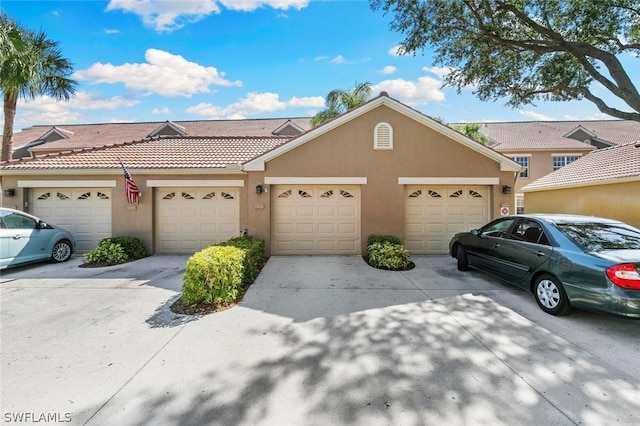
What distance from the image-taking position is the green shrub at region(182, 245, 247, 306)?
16.3 ft

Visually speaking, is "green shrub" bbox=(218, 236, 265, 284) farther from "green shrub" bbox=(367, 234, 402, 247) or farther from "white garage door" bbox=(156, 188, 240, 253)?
"green shrub" bbox=(367, 234, 402, 247)

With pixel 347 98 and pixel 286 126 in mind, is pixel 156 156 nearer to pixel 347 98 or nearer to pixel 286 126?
pixel 347 98

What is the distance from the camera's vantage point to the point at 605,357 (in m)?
3.45

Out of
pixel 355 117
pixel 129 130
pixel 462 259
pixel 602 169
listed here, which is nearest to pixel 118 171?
pixel 355 117

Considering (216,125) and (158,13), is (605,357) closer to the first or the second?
(158,13)

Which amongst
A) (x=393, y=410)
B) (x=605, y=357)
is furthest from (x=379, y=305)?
(x=605, y=357)

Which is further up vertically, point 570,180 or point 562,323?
point 570,180

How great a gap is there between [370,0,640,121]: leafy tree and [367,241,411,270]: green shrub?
7.05 meters

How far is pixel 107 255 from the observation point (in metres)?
8.26

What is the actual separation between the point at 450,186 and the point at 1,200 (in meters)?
15.2

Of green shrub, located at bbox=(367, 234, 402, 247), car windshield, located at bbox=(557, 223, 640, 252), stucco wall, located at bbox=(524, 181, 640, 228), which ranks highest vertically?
stucco wall, located at bbox=(524, 181, 640, 228)

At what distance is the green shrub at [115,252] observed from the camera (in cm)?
818

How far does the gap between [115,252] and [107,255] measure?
20 centimetres

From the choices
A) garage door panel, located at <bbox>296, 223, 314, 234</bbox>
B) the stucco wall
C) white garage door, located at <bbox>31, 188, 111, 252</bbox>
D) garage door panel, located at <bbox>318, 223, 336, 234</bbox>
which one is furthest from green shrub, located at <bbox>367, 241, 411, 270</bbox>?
white garage door, located at <bbox>31, 188, 111, 252</bbox>
